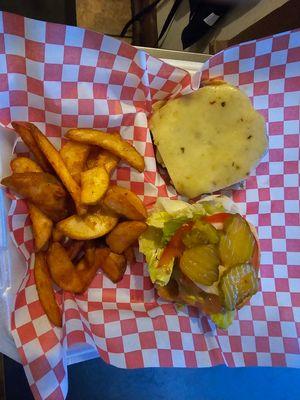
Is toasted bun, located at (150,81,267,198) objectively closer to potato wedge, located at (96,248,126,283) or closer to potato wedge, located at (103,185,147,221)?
potato wedge, located at (103,185,147,221)

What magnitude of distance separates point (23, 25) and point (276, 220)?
114 centimetres

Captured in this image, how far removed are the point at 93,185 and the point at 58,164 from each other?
135mm

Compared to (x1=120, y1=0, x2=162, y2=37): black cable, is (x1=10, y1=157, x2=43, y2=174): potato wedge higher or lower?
lower

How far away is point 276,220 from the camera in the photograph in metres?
1.59

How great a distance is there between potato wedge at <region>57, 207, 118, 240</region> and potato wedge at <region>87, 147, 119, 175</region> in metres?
→ 0.15

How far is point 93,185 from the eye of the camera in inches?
52.3

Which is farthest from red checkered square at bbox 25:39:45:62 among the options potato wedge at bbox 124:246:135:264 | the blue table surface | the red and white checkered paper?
the blue table surface

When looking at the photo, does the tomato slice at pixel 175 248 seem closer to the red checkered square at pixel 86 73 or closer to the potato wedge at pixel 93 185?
the potato wedge at pixel 93 185

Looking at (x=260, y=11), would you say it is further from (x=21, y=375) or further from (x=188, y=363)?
(x=21, y=375)

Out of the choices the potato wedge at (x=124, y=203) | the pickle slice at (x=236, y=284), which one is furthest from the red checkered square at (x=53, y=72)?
the pickle slice at (x=236, y=284)

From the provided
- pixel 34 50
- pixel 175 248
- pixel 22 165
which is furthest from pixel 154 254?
pixel 34 50

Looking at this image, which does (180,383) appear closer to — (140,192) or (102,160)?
(140,192)

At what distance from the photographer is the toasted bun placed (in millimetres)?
1487

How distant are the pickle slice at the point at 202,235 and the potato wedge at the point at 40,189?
0.45 metres
